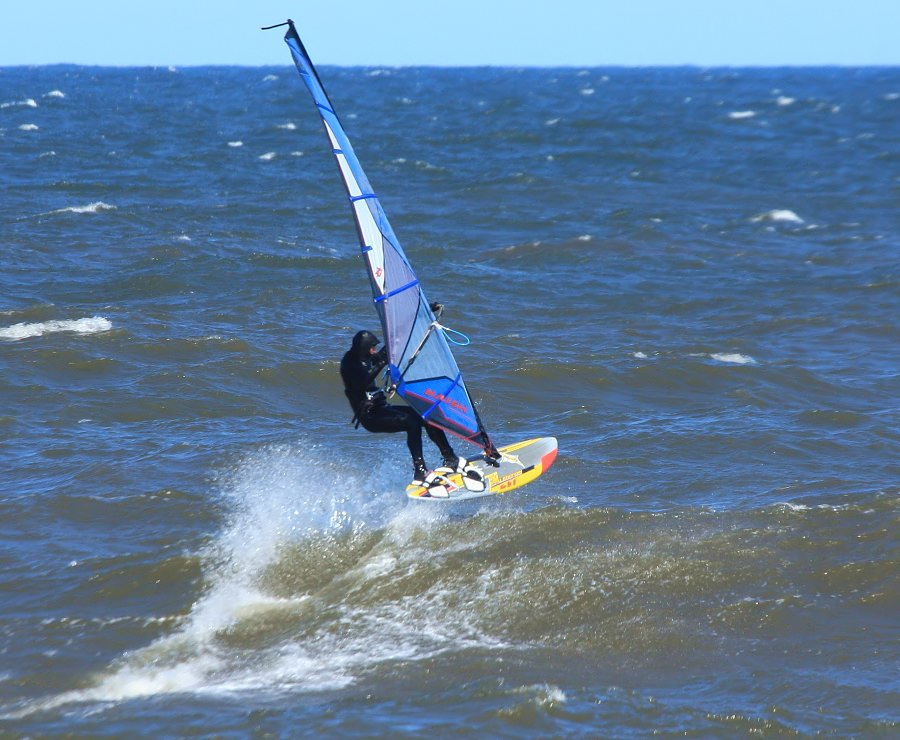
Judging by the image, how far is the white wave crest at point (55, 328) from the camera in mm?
17969

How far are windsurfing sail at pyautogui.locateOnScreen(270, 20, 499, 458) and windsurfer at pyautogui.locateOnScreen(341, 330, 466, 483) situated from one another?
0.15 meters

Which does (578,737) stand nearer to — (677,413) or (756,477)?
(756,477)

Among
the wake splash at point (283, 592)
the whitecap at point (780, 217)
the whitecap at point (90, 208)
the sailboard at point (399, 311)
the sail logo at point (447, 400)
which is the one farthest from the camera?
the whitecap at point (780, 217)

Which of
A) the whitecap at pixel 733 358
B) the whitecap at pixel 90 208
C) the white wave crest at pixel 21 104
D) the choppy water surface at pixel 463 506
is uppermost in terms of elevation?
the white wave crest at pixel 21 104

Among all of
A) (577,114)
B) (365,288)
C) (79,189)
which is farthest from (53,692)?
(577,114)

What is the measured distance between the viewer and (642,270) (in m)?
24.4

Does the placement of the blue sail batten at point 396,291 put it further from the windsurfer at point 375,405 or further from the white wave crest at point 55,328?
the white wave crest at point 55,328

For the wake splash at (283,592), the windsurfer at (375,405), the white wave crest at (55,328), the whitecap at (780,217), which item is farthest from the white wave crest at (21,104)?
the windsurfer at (375,405)

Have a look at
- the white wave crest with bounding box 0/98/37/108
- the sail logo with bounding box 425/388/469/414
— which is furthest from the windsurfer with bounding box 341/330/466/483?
the white wave crest with bounding box 0/98/37/108

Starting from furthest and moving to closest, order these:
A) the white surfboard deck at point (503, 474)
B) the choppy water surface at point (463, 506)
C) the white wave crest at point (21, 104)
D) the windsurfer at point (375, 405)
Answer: the white wave crest at point (21, 104) < the white surfboard deck at point (503, 474) < the windsurfer at point (375, 405) < the choppy water surface at point (463, 506)

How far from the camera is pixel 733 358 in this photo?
17.8 meters

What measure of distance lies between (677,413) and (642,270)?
940 cm

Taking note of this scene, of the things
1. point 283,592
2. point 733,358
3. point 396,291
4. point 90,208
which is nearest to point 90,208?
point 90,208

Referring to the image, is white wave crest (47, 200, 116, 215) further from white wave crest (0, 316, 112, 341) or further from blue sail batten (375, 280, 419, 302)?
blue sail batten (375, 280, 419, 302)
